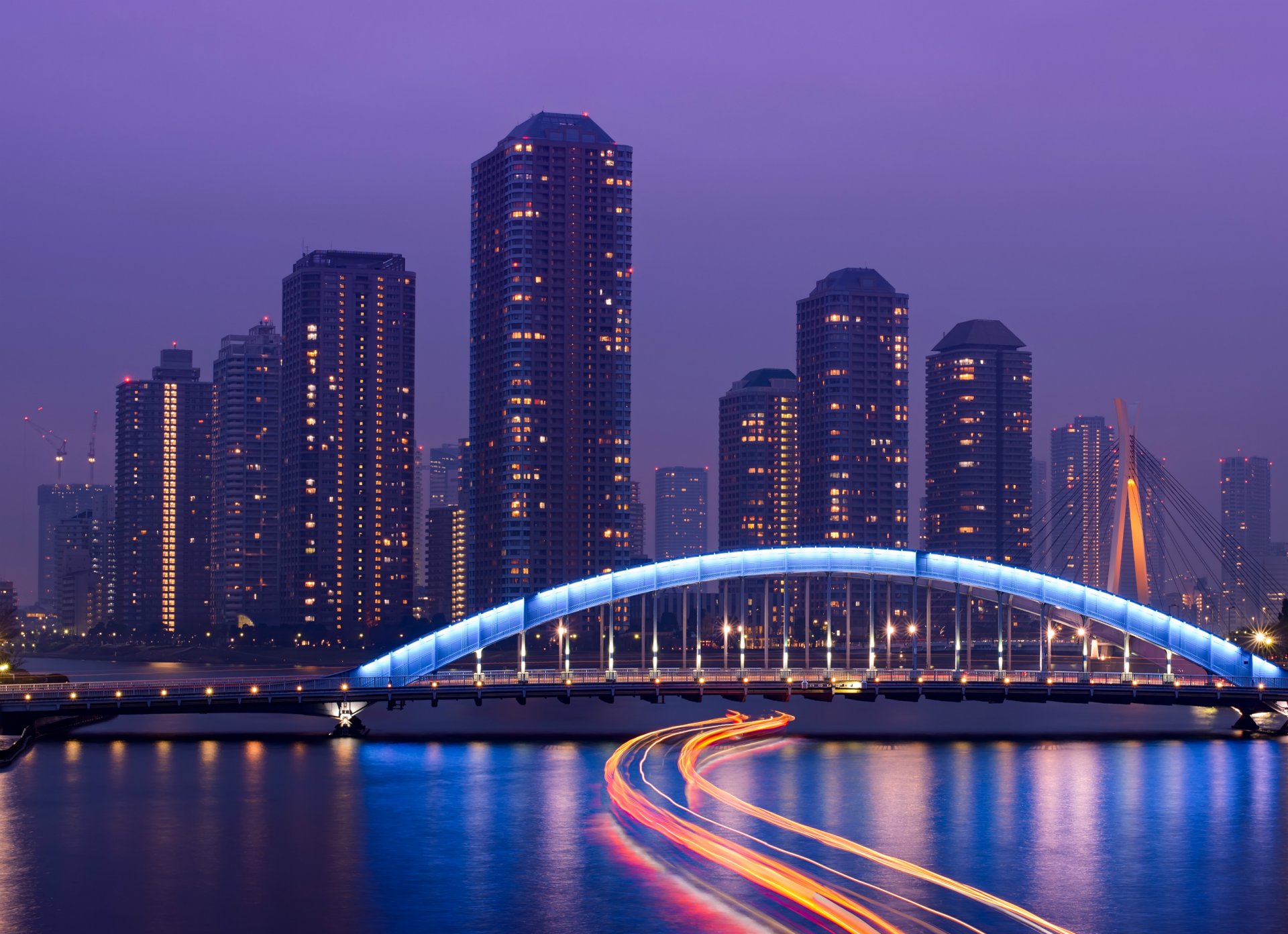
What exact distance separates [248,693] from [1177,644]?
186ft

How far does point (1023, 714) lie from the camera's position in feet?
445

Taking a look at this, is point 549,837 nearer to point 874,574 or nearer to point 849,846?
point 849,846

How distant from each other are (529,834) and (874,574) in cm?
5440

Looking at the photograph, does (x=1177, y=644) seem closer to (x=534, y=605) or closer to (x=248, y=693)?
(x=534, y=605)

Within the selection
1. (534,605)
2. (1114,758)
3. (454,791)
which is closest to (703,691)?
(534,605)

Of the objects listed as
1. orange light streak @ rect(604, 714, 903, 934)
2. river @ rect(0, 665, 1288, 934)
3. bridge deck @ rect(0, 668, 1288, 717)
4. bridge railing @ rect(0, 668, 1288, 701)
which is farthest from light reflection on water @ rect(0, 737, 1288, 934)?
bridge railing @ rect(0, 668, 1288, 701)

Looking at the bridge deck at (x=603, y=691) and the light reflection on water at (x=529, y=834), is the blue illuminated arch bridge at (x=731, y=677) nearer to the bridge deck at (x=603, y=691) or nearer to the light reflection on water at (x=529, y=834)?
the bridge deck at (x=603, y=691)

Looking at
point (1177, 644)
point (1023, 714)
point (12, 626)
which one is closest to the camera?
point (1177, 644)

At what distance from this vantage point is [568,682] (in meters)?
95.8

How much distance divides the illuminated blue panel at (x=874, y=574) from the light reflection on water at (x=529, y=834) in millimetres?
14262

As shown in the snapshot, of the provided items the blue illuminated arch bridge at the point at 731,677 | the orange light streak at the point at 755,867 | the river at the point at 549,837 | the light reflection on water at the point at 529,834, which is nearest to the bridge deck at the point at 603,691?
the blue illuminated arch bridge at the point at 731,677

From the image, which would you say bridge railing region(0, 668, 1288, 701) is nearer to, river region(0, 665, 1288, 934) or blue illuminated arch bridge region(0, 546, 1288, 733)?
blue illuminated arch bridge region(0, 546, 1288, 733)

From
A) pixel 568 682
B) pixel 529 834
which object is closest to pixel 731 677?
pixel 568 682

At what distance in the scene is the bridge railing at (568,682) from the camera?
301 ft
